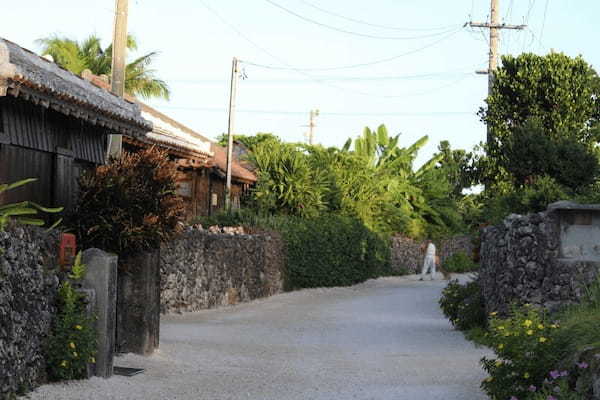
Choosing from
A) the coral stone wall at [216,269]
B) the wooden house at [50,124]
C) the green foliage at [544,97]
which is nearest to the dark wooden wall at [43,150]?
the wooden house at [50,124]


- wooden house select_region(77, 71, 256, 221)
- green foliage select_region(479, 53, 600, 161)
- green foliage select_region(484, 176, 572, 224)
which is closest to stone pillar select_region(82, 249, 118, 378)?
wooden house select_region(77, 71, 256, 221)

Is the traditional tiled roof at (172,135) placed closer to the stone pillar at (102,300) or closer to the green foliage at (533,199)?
the green foliage at (533,199)

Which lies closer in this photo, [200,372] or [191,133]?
[200,372]

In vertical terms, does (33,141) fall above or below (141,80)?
below

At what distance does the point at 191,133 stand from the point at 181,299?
1127 cm

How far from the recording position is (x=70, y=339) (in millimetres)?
9781

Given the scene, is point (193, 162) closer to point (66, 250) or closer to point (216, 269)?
point (216, 269)

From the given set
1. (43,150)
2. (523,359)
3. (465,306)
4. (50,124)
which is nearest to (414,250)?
(465,306)

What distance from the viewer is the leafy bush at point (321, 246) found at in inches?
1145

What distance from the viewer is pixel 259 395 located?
392 inches

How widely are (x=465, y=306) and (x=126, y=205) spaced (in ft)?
25.8

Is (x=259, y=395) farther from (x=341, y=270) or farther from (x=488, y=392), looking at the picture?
(x=341, y=270)

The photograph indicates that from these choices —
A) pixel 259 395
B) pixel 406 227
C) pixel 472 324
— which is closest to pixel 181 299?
pixel 472 324

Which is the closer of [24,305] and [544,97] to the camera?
[24,305]
